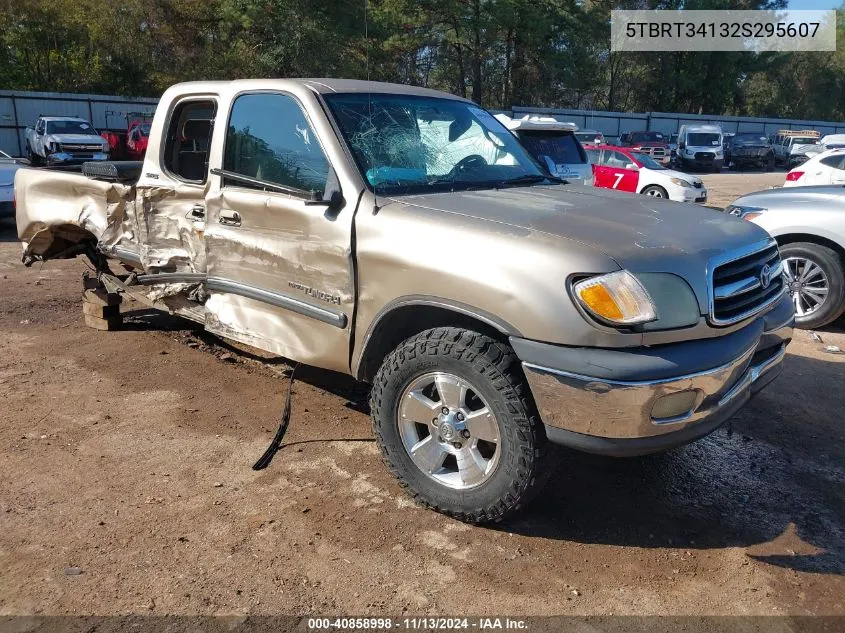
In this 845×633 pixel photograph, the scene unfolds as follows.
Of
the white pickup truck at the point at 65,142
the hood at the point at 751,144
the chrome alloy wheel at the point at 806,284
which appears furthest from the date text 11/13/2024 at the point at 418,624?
the hood at the point at 751,144

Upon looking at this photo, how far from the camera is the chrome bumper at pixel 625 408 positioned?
2.76 metres

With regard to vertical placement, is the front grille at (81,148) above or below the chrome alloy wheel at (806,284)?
above

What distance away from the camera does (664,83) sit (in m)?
56.2

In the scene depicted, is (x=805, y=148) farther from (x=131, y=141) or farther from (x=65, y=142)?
(x=65, y=142)

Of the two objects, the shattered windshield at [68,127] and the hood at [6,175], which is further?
the shattered windshield at [68,127]

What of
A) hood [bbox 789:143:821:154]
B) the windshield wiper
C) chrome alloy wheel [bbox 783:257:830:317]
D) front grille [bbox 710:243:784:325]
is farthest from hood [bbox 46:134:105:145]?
hood [bbox 789:143:821:154]

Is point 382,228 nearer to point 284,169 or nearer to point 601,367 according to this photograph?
point 284,169

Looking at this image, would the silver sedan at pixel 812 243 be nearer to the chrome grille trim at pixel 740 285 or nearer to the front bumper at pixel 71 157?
the chrome grille trim at pixel 740 285

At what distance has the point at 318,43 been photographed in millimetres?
29281

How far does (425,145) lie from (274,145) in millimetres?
856

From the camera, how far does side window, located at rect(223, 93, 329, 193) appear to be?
12.4ft

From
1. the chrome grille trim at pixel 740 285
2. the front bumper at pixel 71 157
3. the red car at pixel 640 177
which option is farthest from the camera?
the front bumper at pixel 71 157

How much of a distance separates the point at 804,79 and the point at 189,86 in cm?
7484

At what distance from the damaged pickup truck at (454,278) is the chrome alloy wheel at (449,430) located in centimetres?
1
